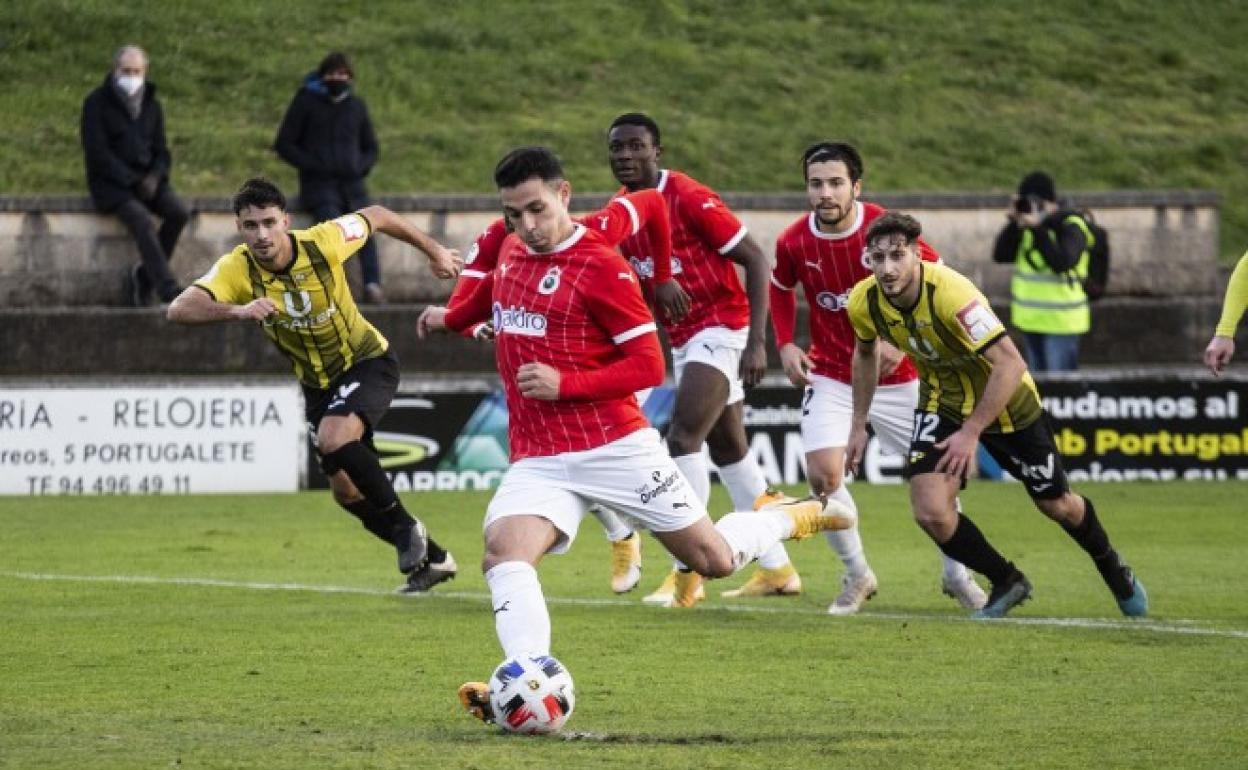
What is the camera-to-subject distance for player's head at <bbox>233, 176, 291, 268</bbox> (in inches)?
438

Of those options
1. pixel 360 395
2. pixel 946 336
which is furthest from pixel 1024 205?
pixel 946 336

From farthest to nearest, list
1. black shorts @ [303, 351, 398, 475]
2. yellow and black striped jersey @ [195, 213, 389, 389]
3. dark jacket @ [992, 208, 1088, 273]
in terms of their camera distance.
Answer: dark jacket @ [992, 208, 1088, 273]
black shorts @ [303, 351, 398, 475]
yellow and black striped jersey @ [195, 213, 389, 389]

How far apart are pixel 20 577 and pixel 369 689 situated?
4931 millimetres

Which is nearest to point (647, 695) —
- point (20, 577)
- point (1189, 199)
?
point (20, 577)

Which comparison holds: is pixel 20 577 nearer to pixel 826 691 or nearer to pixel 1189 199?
pixel 826 691

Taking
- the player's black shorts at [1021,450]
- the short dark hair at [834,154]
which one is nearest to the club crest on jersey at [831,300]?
the short dark hair at [834,154]

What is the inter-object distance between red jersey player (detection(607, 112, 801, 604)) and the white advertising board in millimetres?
7208

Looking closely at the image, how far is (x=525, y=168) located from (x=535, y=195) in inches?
4.4

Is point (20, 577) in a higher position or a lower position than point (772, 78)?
lower

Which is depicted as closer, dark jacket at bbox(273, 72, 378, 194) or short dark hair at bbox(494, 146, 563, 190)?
short dark hair at bbox(494, 146, 563, 190)

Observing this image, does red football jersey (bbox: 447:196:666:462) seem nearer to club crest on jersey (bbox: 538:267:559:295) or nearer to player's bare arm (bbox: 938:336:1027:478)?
club crest on jersey (bbox: 538:267:559:295)

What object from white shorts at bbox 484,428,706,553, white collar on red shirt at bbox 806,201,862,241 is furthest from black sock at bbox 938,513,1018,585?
white shorts at bbox 484,428,706,553

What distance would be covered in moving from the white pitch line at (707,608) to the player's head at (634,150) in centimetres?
215

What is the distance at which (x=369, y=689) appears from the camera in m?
8.59
